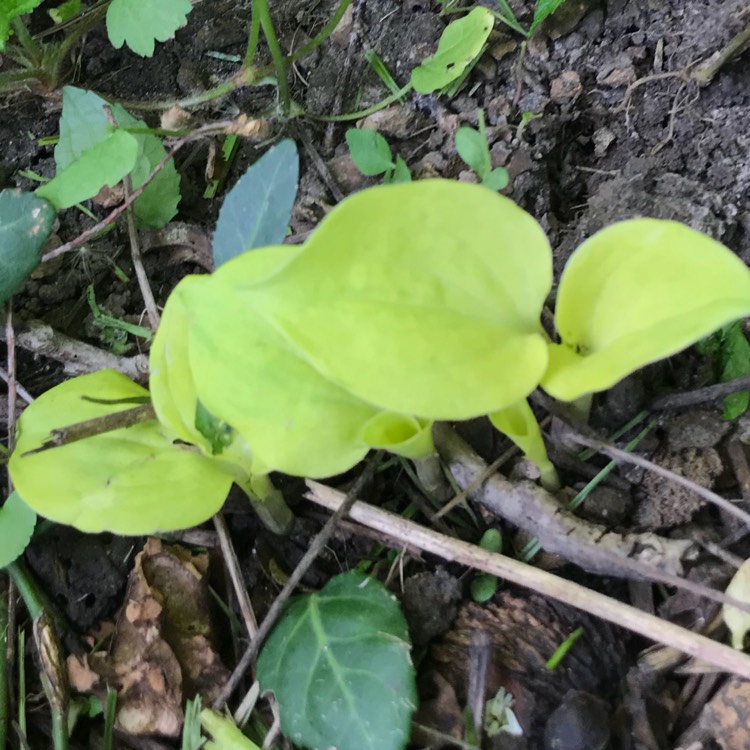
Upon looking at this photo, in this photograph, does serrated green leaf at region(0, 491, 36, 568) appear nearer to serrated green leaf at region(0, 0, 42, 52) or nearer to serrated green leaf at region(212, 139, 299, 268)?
serrated green leaf at region(212, 139, 299, 268)

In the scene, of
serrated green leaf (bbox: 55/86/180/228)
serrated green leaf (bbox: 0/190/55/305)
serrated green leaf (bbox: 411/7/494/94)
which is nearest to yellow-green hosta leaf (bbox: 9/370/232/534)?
serrated green leaf (bbox: 0/190/55/305)

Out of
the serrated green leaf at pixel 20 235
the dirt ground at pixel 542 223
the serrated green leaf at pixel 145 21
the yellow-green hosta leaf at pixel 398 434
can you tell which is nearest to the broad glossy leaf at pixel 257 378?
the yellow-green hosta leaf at pixel 398 434

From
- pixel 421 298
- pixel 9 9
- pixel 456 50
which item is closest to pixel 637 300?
pixel 421 298

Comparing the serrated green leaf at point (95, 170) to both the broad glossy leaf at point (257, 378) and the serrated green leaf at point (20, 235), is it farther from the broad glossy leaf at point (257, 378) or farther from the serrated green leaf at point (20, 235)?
the broad glossy leaf at point (257, 378)

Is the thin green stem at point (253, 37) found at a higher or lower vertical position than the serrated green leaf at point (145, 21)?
lower

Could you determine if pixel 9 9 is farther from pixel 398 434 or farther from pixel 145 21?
pixel 398 434

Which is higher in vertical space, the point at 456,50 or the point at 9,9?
the point at 9,9

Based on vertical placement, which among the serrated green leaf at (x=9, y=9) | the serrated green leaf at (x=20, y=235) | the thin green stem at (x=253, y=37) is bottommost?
the serrated green leaf at (x=20, y=235)
